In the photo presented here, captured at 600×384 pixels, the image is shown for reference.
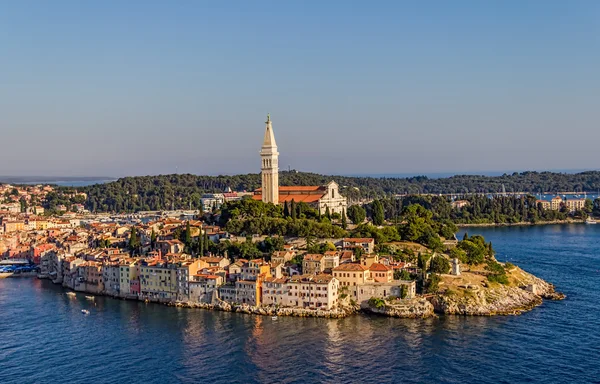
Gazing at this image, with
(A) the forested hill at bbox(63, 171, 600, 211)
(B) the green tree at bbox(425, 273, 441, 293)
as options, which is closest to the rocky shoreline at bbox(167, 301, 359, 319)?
(B) the green tree at bbox(425, 273, 441, 293)

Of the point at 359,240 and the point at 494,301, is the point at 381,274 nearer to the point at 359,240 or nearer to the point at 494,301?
the point at 494,301

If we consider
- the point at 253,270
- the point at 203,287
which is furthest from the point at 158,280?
the point at 253,270

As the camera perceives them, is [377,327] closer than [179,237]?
Yes

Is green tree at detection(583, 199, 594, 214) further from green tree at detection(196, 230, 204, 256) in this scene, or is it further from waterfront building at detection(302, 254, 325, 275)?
green tree at detection(196, 230, 204, 256)

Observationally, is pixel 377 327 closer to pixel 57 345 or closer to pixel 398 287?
pixel 398 287

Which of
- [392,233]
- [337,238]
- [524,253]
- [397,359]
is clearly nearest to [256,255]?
[337,238]
